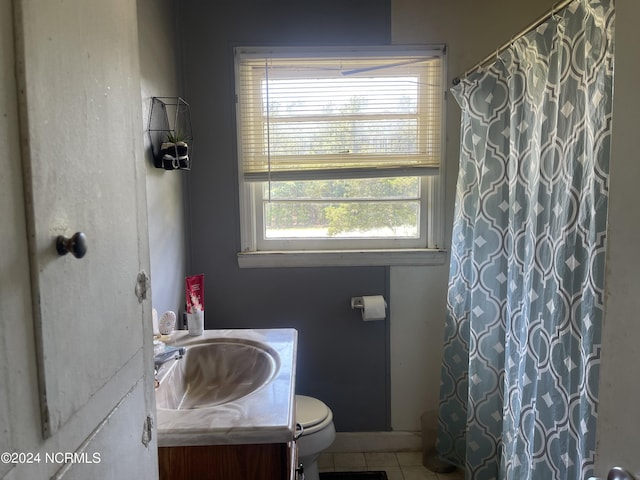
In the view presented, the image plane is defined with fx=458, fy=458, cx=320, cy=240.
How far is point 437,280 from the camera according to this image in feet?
7.59

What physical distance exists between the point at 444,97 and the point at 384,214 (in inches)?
24.8

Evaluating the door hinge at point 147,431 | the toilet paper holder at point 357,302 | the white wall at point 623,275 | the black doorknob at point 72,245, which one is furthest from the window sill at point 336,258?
the black doorknob at point 72,245

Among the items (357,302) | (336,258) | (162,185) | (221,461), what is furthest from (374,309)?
(221,461)

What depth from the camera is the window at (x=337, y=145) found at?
7.20 feet

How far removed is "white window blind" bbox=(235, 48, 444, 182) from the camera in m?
2.19

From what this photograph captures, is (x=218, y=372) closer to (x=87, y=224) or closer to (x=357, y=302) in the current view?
(x=357, y=302)

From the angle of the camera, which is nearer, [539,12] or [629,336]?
[629,336]

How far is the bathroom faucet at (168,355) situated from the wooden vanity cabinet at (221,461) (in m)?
0.39

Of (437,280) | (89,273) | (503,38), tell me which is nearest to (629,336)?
(89,273)

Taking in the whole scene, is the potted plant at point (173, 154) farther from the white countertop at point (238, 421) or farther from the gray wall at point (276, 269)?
the white countertop at point (238, 421)

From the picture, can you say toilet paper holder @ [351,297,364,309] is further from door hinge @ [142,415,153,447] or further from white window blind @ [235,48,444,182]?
door hinge @ [142,415,153,447]

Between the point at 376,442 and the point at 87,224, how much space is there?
217 centimetres

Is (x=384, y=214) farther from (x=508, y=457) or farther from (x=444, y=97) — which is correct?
(x=508, y=457)

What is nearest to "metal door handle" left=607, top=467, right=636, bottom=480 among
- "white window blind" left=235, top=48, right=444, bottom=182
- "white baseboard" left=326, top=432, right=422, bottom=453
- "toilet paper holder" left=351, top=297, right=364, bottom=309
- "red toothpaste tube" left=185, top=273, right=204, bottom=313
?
"red toothpaste tube" left=185, top=273, right=204, bottom=313
